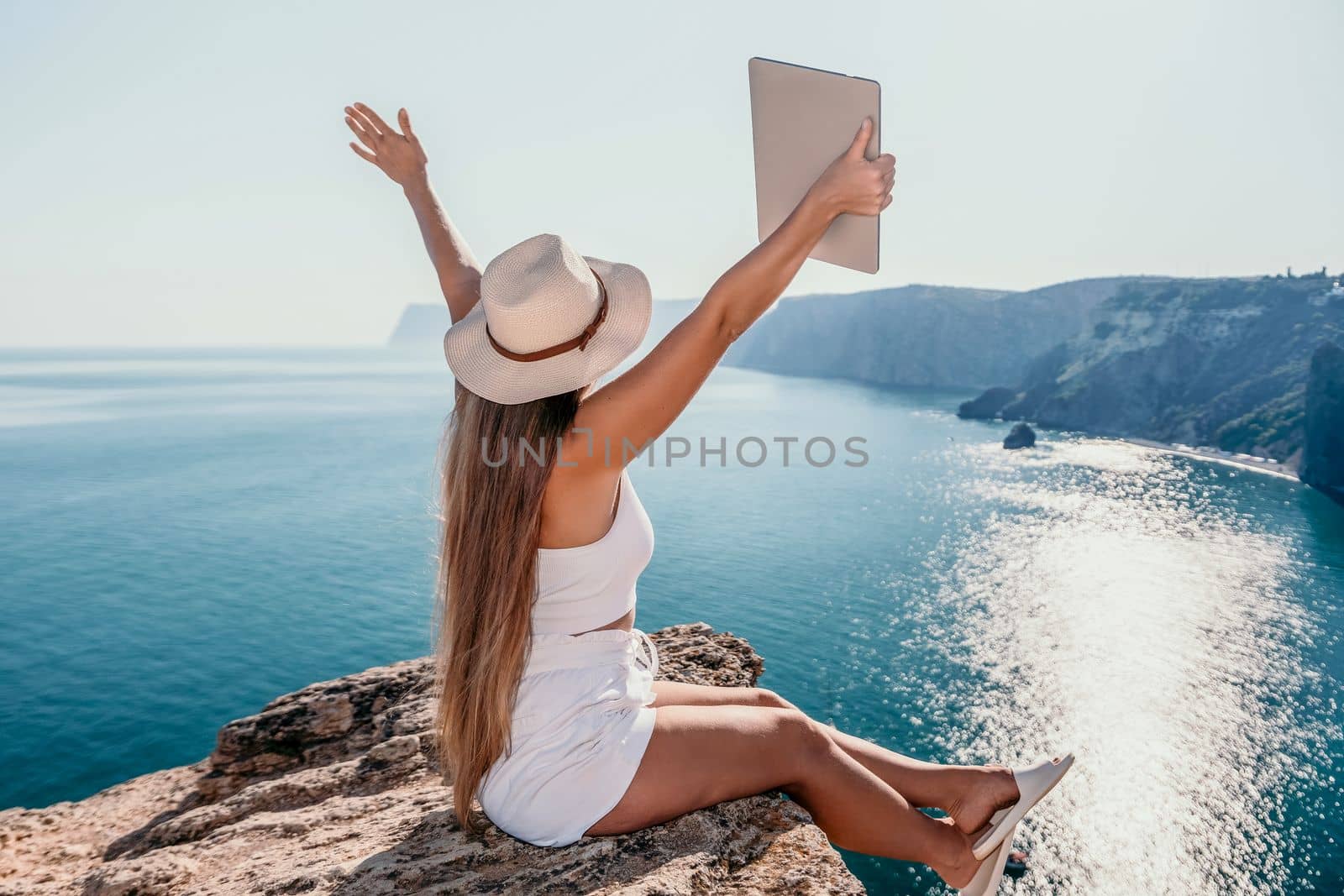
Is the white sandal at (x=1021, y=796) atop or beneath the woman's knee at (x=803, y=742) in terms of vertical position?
beneath

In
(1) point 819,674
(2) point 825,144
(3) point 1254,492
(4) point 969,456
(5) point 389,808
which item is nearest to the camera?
(2) point 825,144

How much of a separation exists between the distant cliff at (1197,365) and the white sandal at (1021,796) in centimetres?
6988

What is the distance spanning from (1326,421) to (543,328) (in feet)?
217

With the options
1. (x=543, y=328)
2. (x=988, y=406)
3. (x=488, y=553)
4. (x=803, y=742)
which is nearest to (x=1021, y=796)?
(x=803, y=742)

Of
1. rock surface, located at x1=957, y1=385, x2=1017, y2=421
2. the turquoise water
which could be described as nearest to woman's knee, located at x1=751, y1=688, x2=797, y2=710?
the turquoise water

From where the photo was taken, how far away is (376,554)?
36.4 m

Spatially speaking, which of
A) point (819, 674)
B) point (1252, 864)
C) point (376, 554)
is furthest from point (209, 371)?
point (1252, 864)

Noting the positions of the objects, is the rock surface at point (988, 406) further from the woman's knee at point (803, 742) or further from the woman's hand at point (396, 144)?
the woman's knee at point (803, 742)

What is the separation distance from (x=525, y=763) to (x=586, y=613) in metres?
0.43

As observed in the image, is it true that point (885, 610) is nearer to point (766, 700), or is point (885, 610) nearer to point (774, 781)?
point (766, 700)

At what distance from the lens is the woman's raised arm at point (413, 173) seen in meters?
2.78

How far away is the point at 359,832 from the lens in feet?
9.13

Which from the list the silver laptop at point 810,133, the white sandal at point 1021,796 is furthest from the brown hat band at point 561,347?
the white sandal at point 1021,796

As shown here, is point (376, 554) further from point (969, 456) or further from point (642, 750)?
point (969, 456)
